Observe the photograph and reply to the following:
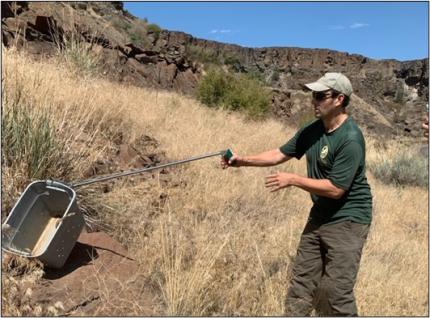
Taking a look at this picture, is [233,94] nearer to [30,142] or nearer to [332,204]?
[30,142]

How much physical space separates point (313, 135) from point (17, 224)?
228 cm

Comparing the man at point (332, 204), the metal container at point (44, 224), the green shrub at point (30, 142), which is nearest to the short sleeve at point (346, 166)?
the man at point (332, 204)

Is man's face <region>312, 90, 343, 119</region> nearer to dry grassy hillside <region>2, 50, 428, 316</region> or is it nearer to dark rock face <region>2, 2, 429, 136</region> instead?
dry grassy hillside <region>2, 50, 428, 316</region>

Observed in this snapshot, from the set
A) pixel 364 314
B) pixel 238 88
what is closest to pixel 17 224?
pixel 364 314

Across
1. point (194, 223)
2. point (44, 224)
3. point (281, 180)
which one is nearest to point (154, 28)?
point (194, 223)

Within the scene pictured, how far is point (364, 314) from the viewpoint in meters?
4.28

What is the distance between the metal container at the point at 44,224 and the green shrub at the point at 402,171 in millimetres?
10957

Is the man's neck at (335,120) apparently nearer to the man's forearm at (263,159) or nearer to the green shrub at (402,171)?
the man's forearm at (263,159)

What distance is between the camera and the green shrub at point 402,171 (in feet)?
43.8

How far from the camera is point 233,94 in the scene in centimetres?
1900

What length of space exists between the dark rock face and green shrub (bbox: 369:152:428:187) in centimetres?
762

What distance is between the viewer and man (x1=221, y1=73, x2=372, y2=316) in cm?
356

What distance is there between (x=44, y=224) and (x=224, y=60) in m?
70.7

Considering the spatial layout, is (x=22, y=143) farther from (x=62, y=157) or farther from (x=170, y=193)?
(x=170, y=193)
